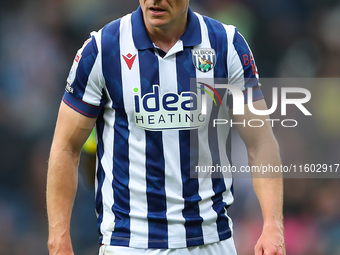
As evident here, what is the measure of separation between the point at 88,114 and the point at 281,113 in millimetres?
2915

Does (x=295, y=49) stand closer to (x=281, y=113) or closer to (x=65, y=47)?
(x=281, y=113)

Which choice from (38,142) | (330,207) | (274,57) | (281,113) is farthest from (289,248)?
(38,142)

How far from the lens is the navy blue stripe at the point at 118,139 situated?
83.7 inches

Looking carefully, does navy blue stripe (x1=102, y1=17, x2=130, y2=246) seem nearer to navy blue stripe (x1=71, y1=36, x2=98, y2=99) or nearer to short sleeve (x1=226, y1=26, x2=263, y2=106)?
navy blue stripe (x1=71, y1=36, x2=98, y2=99)

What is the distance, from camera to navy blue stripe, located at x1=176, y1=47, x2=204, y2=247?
214 cm

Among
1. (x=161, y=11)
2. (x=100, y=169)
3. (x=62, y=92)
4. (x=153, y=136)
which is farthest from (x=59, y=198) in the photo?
(x=62, y=92)

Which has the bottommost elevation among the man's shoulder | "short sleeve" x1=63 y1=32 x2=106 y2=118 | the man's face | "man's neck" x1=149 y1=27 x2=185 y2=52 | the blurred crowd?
the blurred crowd

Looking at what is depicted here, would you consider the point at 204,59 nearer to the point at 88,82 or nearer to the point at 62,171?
the point at 88,82

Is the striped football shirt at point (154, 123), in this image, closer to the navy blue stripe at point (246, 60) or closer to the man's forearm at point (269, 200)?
the navy blue stripe at point (246, 60)

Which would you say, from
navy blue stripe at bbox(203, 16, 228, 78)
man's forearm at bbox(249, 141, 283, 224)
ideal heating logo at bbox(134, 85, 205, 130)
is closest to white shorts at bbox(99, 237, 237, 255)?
man's forearm at bbox(249, 141, 283, 224)

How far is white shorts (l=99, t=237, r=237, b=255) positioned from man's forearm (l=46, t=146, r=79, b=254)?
0.18 meters

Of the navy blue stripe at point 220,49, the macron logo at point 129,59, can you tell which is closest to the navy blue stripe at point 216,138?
the navy blue stripe at point 220,49

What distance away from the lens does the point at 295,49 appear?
4668 mm

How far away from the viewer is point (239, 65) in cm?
221
